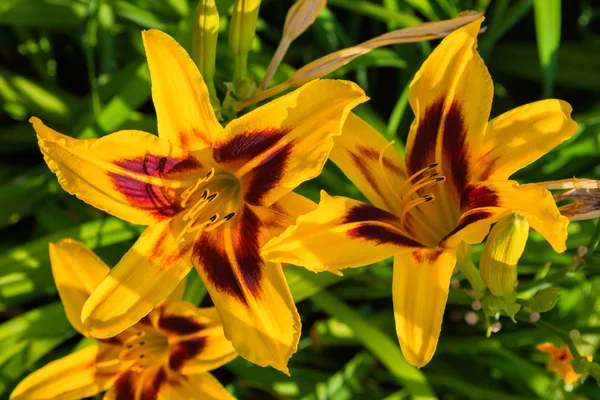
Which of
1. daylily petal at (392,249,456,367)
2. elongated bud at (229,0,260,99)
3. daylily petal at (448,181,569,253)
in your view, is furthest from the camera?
elongated bud at (229,0,260,99)

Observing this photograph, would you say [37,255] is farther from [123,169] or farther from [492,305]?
[492,305]

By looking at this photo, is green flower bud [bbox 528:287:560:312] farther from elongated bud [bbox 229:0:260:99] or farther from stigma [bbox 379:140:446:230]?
elongated bud [bbox 229:0:260:99]

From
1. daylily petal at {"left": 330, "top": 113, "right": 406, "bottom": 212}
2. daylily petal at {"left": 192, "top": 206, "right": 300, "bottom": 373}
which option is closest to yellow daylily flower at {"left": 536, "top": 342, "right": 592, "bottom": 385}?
daylily petal at {"left": 330, "top": 113, "right": 406, "bottom": 212}

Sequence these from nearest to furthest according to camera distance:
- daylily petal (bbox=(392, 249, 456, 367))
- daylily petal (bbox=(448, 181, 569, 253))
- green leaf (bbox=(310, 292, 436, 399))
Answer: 1. daylily petal (bbox=(448, 181, 569, 253))
2. daylily petal (bbox=(392, 249, 456, 367))
3. green leaf (bbox=(310, 292, 436, 399))

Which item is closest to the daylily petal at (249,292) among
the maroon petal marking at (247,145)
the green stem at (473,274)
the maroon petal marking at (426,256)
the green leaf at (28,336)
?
the maroon petal marking at (247,145)

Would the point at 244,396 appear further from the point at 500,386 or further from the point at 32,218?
the point at 32,218

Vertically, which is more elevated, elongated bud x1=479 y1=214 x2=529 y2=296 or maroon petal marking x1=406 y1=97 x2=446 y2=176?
maroon petal marking x1=406 y1=97 x2=446 y2=176
